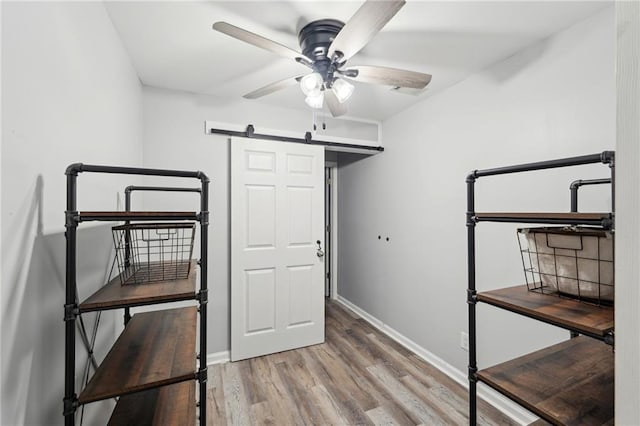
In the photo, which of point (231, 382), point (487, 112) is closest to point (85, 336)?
point (231, 382)

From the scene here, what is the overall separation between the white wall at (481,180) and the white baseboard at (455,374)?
65mm

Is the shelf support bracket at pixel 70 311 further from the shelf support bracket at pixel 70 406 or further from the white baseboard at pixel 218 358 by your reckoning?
the white baseboard at pixel 218 358

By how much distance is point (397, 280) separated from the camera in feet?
9.66

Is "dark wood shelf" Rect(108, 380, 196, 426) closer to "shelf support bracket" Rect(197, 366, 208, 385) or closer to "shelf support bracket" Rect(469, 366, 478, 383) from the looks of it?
"shelf support bracket" Rect(197, 366, 208, 385)

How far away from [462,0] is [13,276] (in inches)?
78.3

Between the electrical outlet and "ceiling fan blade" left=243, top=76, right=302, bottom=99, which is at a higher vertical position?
"ceiling fan blade" left=243, top=76, right=302, bottom=99

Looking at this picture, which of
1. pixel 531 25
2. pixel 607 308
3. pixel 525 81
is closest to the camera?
pixel 607 308

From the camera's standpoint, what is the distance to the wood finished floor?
72.7 inches

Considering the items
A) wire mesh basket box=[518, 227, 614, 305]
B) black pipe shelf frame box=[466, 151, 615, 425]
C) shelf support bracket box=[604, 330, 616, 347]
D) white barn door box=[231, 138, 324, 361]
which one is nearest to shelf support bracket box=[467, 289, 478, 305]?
black pipe shelf frame box=[466, 151, 615, 425]

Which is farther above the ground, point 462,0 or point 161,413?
point 462,0

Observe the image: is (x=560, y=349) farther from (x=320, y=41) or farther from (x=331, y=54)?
(x=320, y=41)

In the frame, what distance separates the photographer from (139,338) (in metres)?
1.29

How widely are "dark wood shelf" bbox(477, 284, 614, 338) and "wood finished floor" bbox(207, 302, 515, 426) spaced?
1.18 metres

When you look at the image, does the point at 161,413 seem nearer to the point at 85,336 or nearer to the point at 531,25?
the point at 85,336
